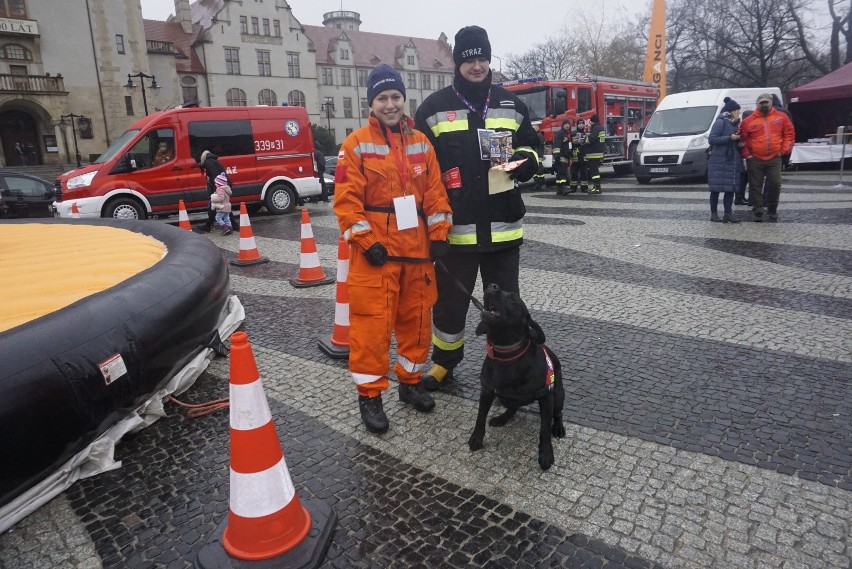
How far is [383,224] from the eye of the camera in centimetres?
323

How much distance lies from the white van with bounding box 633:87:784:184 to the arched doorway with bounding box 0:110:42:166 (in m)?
41.6

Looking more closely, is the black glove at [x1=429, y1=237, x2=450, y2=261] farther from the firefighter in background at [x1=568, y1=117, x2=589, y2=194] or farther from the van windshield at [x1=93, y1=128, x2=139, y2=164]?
the firefighter in background at [x1=568, y1=117, x2=589, y2=194]

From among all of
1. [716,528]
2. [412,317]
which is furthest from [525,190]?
[716,528]

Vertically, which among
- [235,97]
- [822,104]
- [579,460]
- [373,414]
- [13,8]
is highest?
[13,8]

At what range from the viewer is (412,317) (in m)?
3.44

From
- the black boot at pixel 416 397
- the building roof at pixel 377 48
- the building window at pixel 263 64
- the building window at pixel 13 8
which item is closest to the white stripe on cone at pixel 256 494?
the black boot at pixel 416 397

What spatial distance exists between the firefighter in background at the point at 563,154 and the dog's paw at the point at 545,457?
12966 millimetres

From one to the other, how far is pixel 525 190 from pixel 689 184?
15.4 ft

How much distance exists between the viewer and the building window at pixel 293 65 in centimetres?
5953

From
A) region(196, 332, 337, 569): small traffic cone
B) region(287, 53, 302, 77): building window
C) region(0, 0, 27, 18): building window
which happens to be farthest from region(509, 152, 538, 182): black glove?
region(287, 53, 302, 77): building window

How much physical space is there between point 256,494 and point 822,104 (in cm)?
2479

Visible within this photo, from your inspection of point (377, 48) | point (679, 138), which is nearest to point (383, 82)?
point (679, 138)

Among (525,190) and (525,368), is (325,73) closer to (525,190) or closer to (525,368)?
(525,190)

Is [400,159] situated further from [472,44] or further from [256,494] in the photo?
[256,494]
